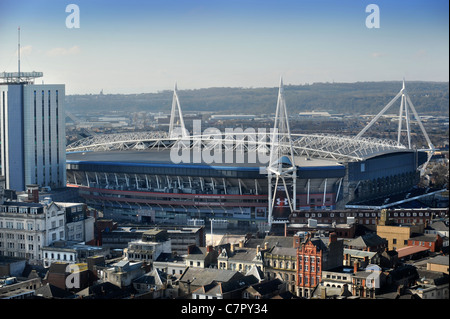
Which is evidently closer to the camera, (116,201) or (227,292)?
(227,292)

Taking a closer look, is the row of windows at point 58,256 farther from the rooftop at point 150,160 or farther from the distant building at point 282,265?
the rooftop at point 150,160

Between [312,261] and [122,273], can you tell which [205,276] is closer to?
[122,273]

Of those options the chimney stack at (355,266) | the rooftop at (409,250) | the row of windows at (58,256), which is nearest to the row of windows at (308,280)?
the chimney stack at (355,266)

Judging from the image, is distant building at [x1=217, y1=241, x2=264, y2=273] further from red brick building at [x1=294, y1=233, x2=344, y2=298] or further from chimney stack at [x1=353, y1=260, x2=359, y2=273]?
chimney stack at [x1=353, y1=260, x2=359, y2=273]

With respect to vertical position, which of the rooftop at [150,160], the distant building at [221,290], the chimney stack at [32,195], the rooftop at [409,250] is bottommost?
the rooftop at [409,250]
